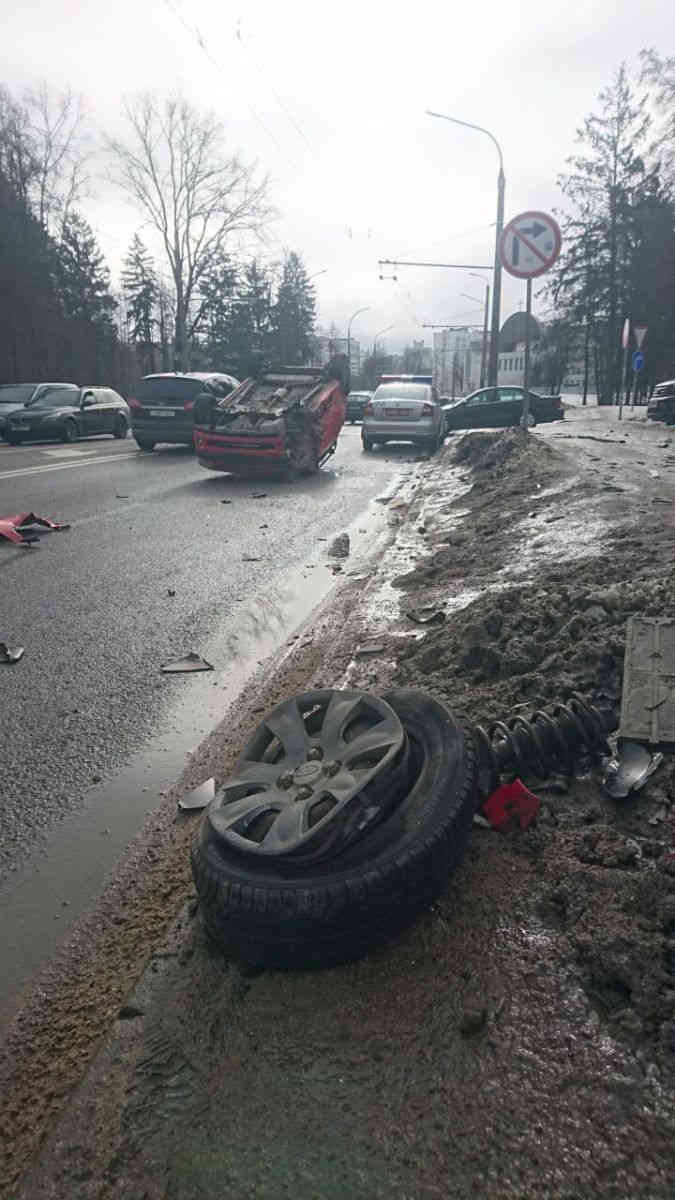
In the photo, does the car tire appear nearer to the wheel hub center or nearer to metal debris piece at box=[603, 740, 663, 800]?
the wheel hub center

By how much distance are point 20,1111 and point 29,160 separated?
50.5m

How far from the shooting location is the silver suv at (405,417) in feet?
58.2

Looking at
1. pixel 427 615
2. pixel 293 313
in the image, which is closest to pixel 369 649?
pixel 427 615

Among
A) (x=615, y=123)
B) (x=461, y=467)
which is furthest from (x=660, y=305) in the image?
(x=461, y=467)

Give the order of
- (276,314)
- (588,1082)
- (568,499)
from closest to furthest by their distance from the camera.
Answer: (588,1082)
(568,499)
(276,314)

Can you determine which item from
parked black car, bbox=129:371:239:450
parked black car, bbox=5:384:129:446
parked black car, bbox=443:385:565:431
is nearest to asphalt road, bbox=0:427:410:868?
parked black car, bbox=129:371:239:450

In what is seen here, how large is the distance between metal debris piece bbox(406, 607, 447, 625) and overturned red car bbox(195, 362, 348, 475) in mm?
7555

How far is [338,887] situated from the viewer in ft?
6.23

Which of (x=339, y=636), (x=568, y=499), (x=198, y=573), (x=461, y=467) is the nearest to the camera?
(x=339, y=636)

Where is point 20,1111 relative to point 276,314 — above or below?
below

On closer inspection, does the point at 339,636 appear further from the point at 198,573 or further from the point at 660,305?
the point at 660,305

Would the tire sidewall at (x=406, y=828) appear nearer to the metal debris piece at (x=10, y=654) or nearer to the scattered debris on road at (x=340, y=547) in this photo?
the metal debris piece at (x=10, y=654)

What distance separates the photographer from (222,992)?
1896 millimetres

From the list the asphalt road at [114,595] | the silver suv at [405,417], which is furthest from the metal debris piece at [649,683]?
the silver suv at [405,417]
